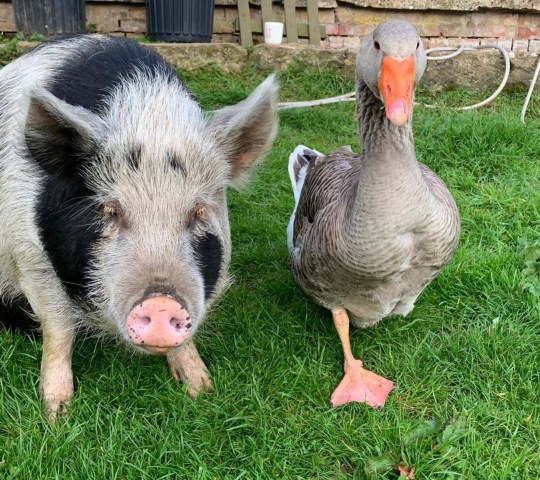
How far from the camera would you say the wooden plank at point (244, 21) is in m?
8.16

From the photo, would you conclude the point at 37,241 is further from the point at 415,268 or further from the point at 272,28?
the point at 272,28

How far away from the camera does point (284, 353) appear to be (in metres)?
3.28

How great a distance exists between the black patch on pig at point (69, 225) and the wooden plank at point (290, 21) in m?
6.30

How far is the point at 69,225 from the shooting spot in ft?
8.03

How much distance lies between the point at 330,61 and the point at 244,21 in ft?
4.25

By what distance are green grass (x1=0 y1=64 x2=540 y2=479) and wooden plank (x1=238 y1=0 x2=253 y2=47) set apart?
14.6 feet

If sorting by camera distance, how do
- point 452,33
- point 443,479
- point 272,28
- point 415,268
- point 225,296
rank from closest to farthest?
point 443,479
point 415,268
point 225,296
point 272,28
point 452,33

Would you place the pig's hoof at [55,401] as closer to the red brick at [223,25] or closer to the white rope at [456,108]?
the white rope at [456,108]

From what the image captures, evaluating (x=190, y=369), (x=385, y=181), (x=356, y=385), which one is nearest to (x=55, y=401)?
(x=190, y=369)

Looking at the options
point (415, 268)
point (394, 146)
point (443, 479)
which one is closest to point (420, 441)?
point (443, 479)

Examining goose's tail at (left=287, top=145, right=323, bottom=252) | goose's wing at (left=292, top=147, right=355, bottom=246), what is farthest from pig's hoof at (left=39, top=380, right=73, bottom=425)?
goose's tail at (left=287, top=145, right=323, bottom=252)

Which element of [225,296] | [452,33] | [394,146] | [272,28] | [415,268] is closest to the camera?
[394,146]

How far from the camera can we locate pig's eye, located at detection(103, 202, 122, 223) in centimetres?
237

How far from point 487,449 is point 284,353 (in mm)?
1069
